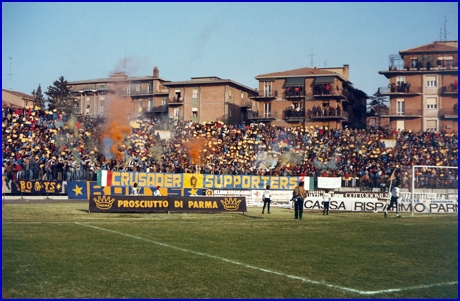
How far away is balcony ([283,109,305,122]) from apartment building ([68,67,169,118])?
15.0 m

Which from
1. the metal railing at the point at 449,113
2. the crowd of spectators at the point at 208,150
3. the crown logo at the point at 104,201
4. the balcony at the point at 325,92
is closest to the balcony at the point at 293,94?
the balcony at the point at 325,92

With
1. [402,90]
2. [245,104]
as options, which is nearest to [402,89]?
[402,90]

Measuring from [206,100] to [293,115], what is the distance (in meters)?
10.4

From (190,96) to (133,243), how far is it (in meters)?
51.7

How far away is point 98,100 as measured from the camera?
56.3m

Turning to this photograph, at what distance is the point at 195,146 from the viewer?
163ft

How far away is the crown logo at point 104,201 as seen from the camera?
92.3 feet

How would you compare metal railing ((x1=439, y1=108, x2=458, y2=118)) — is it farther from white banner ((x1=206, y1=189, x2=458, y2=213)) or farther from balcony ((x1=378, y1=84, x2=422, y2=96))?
white banner ((x1=206, y1=189, x2=458, y2=213))

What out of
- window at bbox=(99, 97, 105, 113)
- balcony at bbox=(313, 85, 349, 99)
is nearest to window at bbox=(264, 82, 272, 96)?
balcony at bbox=(313, 85, 349, 99)

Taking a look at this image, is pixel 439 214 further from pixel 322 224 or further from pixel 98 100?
pixel 98 100

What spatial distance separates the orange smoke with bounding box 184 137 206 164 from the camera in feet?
160

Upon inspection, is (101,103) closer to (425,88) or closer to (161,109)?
(161,109)

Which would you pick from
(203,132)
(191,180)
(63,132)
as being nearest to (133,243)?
(191,180)

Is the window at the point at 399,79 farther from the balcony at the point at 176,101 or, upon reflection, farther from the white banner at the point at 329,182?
the balcony at the point at 176,101
